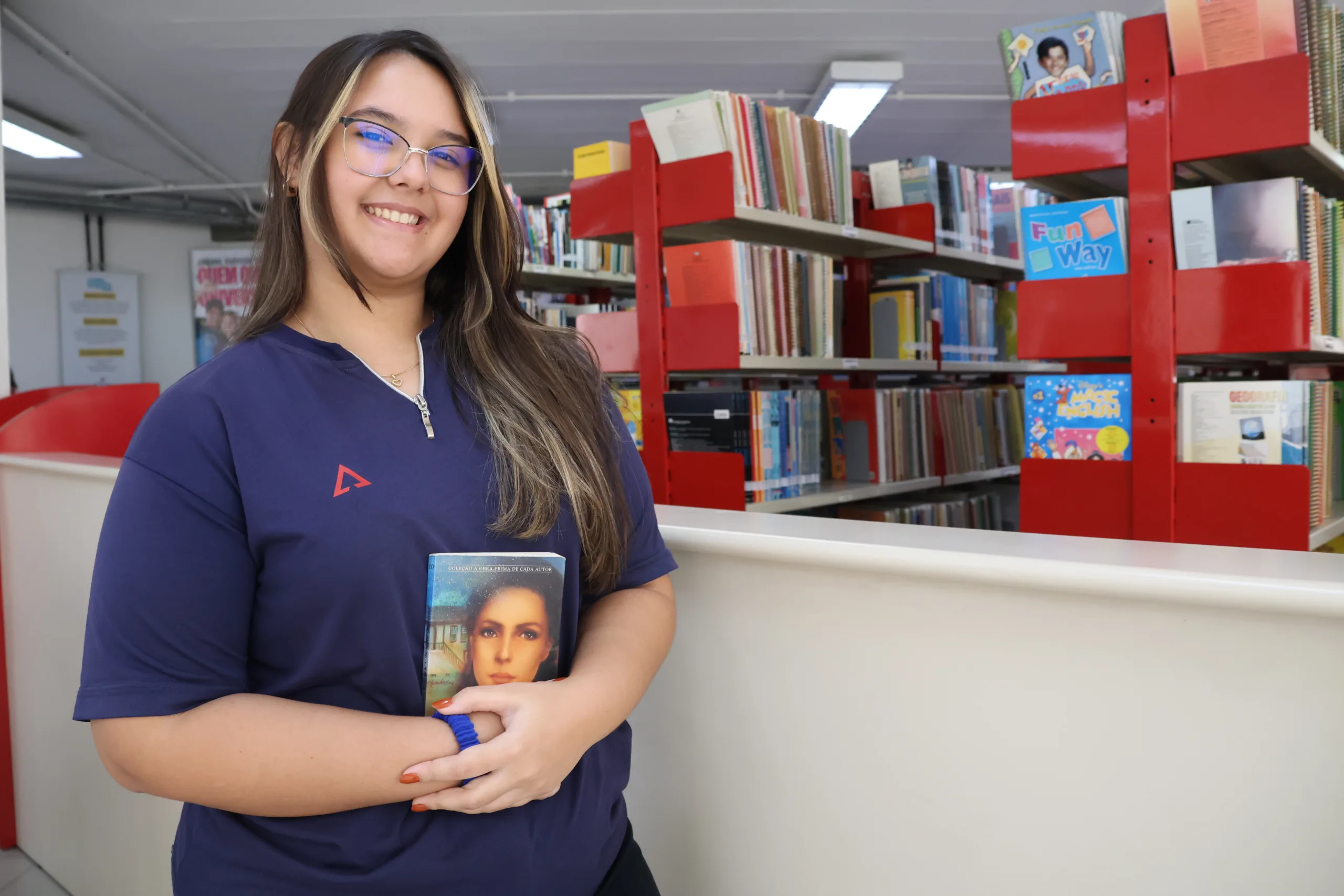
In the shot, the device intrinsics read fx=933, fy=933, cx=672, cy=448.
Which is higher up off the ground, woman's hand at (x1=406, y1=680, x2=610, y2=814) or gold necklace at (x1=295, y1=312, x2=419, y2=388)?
gold necklace at (x1=295, y1=312, x2=419, y2=388)

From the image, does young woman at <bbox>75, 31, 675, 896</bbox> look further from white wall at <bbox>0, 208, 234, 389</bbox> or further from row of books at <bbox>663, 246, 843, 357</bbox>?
white wall at <bbox>0, 208, 234, 389</bbox>

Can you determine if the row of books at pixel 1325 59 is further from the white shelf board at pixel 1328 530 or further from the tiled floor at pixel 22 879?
the tiled floor at pixel 22 879

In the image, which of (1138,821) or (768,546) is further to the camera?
(768,546)

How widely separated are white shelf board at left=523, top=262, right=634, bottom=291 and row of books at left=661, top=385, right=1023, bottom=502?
233 centimetres

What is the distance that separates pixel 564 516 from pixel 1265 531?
A: 1865 millimetres

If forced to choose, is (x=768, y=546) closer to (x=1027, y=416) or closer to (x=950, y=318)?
(x=1027, y=416)

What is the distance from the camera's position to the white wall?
9.17m

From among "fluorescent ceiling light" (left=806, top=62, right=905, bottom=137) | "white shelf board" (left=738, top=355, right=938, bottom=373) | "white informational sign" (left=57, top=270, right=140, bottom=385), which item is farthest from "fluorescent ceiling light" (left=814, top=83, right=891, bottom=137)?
"white informational sign" (left=57, top=270, right=140, bottom=385)

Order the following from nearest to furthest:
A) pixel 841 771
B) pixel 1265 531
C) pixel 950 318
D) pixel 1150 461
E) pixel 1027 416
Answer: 1. pixel 841 771
2. pixel 1265 531
3. pixel 1150 461
4. pixel 1027 416
5. pixel 950 318

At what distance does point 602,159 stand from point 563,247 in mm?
2375

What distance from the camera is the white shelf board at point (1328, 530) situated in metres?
2.28

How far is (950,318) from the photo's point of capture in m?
4.16

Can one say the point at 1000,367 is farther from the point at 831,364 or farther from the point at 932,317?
the point at 831,364

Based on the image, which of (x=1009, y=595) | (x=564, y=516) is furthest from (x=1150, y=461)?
(x=564, y=516)
